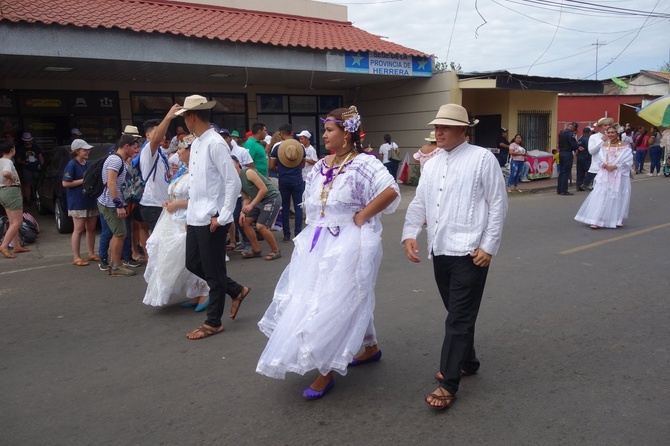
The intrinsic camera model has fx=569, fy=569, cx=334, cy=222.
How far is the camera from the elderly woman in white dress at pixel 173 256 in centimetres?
536

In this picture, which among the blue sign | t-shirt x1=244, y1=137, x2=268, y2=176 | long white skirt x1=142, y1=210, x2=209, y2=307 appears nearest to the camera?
long white skirt x1=142, y1=210, x2=209, y2=307

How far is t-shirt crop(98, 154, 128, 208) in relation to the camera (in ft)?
22.1

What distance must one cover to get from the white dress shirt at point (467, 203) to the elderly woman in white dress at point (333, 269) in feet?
1.13

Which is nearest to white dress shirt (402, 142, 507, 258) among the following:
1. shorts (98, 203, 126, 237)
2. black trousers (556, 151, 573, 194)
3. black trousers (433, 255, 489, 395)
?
black trousers (433, 255, 489, 395)

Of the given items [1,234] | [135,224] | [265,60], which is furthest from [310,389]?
[265,60]

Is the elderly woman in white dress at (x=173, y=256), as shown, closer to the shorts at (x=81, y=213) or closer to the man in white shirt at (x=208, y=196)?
the man in white shirt at (x=208, y=196)

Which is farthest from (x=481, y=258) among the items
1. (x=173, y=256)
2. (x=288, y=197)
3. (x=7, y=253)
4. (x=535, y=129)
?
(x=535, y=129)

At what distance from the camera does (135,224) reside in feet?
25.0

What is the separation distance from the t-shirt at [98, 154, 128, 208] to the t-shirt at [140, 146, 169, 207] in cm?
42

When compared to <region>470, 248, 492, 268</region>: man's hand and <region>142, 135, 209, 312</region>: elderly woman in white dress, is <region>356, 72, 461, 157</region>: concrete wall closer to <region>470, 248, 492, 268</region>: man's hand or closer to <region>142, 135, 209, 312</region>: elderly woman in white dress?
<region>142, 135, 209, 312</region>: elderly woman in white dress

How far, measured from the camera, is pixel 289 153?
8125 mm

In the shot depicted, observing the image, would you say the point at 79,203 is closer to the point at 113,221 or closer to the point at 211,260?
the point at 113,221

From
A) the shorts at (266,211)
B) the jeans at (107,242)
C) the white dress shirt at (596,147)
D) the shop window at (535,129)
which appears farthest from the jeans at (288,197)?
the shop window at (535,129)

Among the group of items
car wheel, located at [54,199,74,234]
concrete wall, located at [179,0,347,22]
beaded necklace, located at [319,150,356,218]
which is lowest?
car wheel, located at [54,199,74,234]
